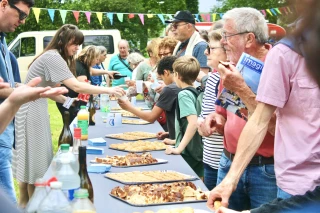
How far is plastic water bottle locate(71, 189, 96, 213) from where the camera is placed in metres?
1.99

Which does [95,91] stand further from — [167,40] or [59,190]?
[59,190]

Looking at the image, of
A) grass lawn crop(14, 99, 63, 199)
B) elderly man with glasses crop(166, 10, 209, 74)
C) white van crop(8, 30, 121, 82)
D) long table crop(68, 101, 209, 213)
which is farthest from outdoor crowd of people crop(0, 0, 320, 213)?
white van crop(8, 30, 121, 82)

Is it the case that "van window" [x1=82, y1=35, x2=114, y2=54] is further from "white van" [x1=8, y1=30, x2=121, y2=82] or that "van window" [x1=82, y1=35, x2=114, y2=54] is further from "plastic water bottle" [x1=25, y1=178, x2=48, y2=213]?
"plastic water bottle" [x1=25, y1=178, x2=48, y2=213]

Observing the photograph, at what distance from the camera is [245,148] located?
8.14ft

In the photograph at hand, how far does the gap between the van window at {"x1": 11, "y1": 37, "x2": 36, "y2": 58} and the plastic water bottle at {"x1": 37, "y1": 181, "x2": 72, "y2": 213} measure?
17.5m

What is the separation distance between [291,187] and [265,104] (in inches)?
14.4

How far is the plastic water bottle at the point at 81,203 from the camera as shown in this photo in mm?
1985

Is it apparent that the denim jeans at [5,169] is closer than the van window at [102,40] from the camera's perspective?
Yes

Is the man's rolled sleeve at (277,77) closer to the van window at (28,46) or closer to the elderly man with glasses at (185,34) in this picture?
the elderly man with glasses at (185,34)

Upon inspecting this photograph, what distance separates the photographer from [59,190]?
6.28 feet

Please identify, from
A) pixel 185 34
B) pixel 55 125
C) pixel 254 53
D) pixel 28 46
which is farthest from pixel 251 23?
Result: pixel 28 46

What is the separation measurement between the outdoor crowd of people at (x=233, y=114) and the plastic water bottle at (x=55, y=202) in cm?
48

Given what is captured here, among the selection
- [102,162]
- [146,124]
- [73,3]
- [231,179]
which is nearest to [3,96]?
[102,162]

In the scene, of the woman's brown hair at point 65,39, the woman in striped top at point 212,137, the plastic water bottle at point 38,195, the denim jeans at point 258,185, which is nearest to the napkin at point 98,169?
the woman in striped top at point 212,137
